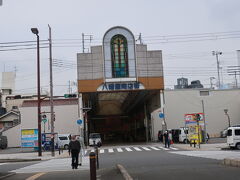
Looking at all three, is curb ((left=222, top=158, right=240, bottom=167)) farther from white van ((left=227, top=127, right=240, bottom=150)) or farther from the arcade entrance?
the arcade entrance

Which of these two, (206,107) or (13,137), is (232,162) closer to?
(206,107)

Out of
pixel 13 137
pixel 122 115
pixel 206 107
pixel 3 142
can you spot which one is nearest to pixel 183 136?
pixel 206 107

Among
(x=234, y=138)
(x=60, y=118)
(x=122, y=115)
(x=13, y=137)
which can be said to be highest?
(x=122, y=115)

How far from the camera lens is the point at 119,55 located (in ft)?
139

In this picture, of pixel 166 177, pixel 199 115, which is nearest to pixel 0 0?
pixel 166 177

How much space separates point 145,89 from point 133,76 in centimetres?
213

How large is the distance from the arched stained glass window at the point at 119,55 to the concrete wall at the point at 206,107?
10865 mm

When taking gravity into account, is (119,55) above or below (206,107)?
above

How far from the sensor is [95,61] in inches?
1665

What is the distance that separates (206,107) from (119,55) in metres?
16.6

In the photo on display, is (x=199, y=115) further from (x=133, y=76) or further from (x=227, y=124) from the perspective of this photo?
(x=227, y=124)

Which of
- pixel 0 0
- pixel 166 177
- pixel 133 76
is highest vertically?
pixel 133 76

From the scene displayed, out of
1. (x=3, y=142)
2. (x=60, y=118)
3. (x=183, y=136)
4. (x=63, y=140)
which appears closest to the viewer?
(x=63, y=140)

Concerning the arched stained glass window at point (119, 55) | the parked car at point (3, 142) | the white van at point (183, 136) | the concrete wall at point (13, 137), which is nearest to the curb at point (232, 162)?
the white van at point (183, 136)
